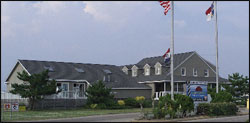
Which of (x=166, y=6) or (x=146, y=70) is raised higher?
(x=166, y=6)

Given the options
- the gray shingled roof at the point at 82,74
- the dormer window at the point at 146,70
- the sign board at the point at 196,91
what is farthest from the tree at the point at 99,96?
the dormer window at the point at 146,70

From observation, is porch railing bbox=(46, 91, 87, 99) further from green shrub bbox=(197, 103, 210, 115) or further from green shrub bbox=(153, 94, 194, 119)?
green shrub bbox=(197, 103, 210, 115)

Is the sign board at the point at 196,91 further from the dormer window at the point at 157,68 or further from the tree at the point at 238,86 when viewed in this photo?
the dormer window at the point at 157,68

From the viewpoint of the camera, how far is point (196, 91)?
24.4m

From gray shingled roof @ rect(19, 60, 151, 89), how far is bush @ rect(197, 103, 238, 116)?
1927 cm

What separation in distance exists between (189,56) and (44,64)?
66.9 feet

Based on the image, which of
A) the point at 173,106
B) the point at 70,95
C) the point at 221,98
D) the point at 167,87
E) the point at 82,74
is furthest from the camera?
the point at 167,87

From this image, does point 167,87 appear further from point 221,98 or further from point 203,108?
point 203,108

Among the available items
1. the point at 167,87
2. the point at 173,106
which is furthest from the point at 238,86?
the point at 173,106

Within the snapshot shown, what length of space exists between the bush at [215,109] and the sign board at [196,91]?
2.68 feet

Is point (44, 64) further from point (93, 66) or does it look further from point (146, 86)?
point (146, 86)

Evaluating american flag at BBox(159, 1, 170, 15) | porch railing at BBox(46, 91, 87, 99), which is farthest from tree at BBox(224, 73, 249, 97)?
american flag at BBox(159, 1, 170, 15)

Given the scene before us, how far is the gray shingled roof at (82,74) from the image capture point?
1558 inches

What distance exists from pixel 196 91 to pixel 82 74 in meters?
20.8
